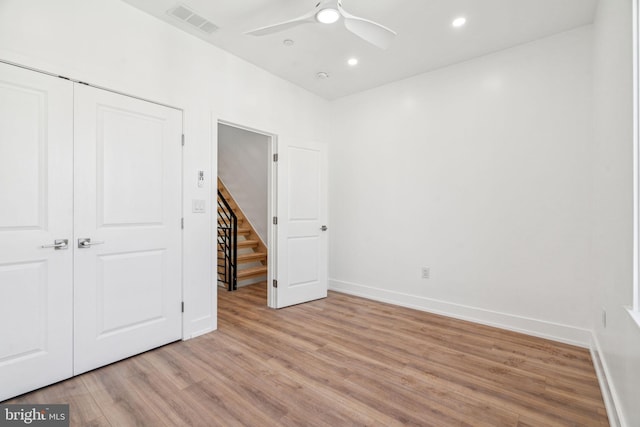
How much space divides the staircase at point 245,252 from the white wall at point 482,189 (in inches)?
62.9

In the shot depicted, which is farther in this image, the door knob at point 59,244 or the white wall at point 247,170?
the white wall at point 247,170

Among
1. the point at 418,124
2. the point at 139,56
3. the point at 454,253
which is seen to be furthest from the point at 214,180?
the point at 454,253

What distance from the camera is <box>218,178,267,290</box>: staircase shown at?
4.89 m

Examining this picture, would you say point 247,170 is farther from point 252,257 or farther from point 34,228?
point 34,228

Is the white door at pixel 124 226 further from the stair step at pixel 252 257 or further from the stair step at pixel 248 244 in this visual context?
the stair step at pixel 248 244

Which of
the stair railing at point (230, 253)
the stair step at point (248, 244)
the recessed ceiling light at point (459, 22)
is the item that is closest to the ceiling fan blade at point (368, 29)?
the recessed ceiling light at point (459, 22)

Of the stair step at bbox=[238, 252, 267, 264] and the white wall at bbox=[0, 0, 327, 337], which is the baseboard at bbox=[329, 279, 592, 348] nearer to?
the stair step at bbox=[238, 252, 267, 264]

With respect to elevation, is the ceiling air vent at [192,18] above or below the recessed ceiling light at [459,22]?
below

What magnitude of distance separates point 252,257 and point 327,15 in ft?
12.7

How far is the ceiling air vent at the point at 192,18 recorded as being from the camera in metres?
2.53

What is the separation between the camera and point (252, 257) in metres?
5.12

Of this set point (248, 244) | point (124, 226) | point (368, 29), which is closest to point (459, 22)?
point (368, 29)

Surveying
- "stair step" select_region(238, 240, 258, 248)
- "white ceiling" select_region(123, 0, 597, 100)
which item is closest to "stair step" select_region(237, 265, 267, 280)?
"stair step" select_region(238, 240, 258, 248)

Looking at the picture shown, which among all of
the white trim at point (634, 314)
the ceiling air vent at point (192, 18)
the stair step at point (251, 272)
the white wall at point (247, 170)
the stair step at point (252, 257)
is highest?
the ceiling air vent at point (192, 18)
